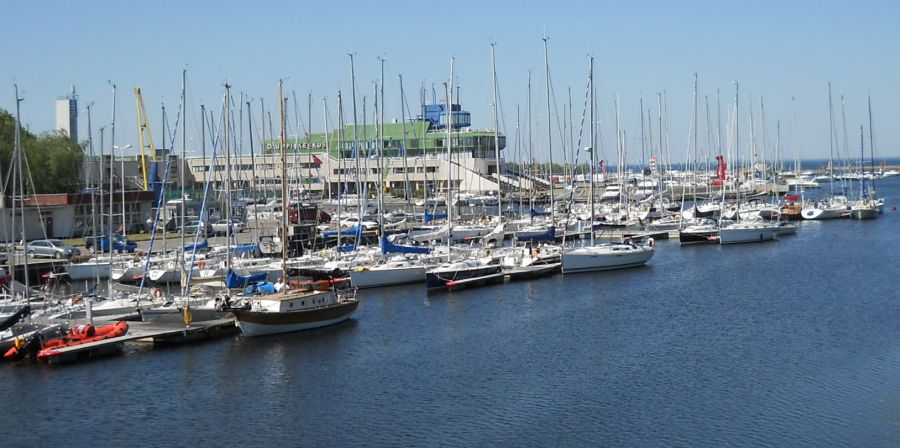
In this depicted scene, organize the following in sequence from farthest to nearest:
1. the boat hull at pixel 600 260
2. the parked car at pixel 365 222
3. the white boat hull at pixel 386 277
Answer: the parked car at pixel 365 222
the boat hull at pixel 600 260
the white boat hull at pixel 386 277

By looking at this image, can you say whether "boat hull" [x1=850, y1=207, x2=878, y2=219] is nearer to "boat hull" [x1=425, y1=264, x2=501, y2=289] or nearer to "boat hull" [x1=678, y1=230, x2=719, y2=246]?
"boat hull" [x1=678, y1=230, x2=719, y2=246]

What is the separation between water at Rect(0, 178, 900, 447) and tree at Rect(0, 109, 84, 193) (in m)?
44.1

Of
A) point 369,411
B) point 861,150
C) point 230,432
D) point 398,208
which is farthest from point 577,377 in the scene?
point 861,150

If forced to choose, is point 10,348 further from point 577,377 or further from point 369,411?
point 577,377

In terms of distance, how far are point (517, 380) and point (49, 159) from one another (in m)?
62.0

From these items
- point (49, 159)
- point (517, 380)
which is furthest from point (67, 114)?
point (517, 380)

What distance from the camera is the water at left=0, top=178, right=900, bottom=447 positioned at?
2866 cm

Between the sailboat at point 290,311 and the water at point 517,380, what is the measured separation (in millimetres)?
554

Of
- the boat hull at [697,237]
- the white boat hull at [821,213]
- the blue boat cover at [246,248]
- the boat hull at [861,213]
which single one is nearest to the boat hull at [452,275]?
the blue boat cover at [246,248]

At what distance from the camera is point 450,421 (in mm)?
29562

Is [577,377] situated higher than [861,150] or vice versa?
[861,150]

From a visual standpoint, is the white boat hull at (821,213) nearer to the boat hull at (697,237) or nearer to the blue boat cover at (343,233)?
the boat hull at (697,237)

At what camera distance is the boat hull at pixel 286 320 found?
1577 inches

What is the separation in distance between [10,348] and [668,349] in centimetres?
2313
